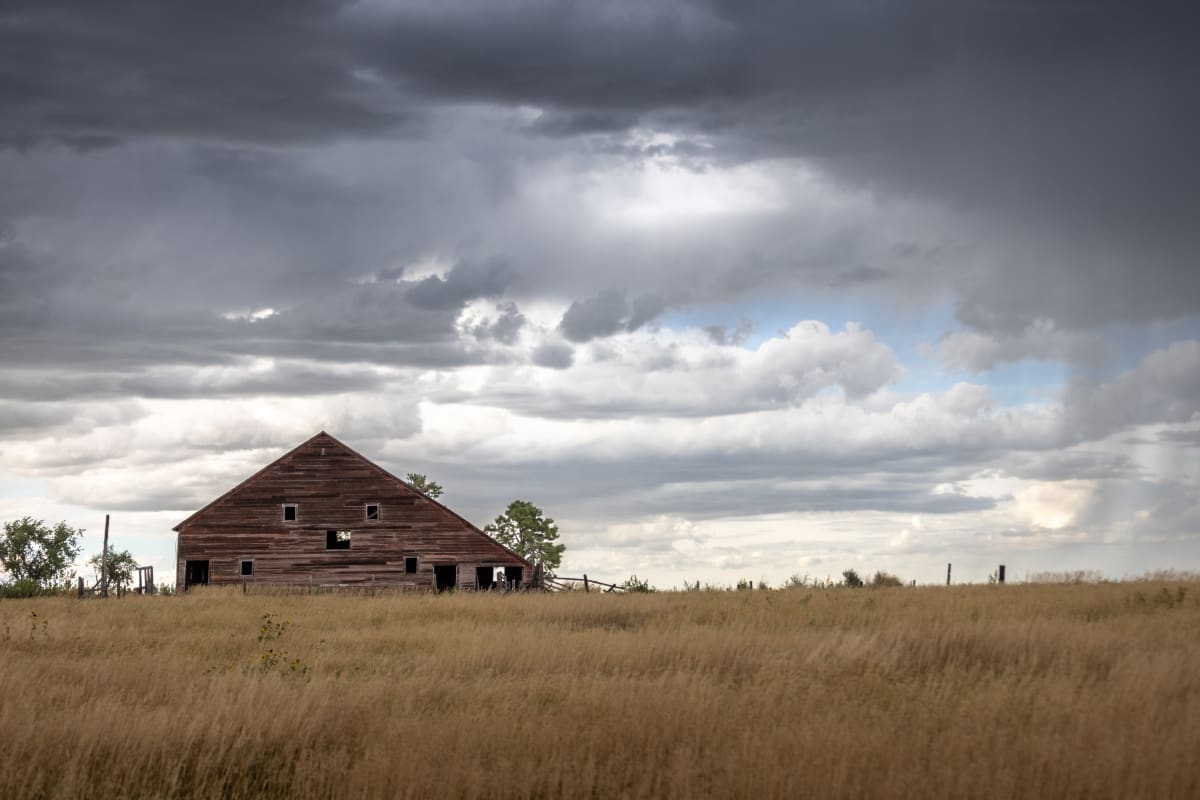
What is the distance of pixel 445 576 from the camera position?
4922 cm

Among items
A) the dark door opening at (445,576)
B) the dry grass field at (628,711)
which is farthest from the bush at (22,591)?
the dry grass field at (628,711)

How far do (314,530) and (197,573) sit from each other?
19.5 ft

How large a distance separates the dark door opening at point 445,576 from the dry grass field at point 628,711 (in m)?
25.9

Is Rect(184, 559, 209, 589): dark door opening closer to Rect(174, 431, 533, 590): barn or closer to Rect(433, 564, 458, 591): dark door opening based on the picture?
Rect(174, 431, 533, 590): barn

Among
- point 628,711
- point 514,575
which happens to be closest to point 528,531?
point 514,575

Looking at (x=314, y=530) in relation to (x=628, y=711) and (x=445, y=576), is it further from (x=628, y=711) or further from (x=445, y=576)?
(x=628, y=711)

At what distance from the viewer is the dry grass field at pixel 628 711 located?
957 cm

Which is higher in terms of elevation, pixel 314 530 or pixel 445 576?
pixel 314 530

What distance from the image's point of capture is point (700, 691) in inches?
522

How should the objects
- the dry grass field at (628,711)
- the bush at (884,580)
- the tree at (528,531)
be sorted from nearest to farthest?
the dry grass field at (628,711) < the bush at (884,580) < the tree at (528,531)

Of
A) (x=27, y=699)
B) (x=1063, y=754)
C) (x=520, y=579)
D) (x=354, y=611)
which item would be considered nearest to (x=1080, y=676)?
(x=1063, y=754)

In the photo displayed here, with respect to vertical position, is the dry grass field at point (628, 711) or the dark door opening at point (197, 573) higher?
the dry grass field at point (628, 711)

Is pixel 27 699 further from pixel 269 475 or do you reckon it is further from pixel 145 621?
pixel 269 475

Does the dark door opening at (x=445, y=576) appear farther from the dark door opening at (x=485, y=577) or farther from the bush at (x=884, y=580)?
the bush at (x=884, y=580)
